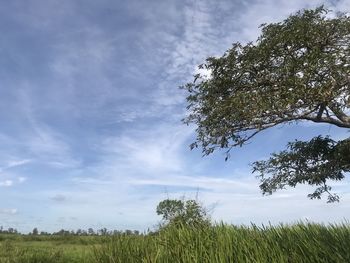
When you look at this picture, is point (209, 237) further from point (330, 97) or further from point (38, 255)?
point (330, 97)

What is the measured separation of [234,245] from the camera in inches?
416

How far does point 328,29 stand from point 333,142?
19.8ft

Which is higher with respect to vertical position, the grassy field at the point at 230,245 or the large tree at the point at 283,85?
the large tree at the point at 283,85

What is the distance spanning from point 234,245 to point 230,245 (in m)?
0.17

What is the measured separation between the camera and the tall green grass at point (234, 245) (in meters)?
9.41

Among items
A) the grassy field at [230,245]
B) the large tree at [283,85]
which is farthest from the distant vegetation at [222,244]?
the large tree at [283,85]

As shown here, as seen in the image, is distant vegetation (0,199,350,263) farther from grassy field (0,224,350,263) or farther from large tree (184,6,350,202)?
large tree (184,6,350,202)

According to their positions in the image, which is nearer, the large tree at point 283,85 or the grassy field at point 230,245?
the grassy field at point 230,245

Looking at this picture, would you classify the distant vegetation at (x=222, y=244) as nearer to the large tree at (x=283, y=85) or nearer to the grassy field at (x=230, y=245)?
the grassy field at (x=230, y=245)

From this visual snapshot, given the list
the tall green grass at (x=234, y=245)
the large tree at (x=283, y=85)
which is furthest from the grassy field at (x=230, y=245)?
the large tree at (x=283, y=85)

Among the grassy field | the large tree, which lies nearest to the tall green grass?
the grassy field

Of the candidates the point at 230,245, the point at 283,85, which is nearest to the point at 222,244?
the point at 230,245

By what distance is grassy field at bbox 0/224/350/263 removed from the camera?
9430 mm

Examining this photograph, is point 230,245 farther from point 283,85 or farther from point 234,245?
point 283,85
